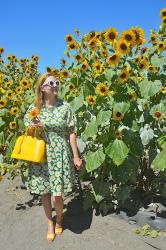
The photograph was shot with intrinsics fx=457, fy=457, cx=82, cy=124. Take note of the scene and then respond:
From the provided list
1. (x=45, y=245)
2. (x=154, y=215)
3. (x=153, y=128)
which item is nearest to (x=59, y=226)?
(x=45, y=245)

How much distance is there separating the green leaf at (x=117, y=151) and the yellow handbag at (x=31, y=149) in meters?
0.60

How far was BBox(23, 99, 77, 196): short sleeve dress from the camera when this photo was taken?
432cm

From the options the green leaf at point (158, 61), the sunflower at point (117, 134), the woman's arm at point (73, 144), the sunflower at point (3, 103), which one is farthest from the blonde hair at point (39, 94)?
the sunflower at point (3, 103)

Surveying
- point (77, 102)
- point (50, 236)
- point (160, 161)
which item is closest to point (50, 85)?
point (77, 102)

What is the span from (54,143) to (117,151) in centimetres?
62

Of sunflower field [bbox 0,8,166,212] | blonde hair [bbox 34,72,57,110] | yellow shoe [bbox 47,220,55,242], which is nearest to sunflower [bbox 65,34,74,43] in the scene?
sunflower field [bbox 0,8,166,212]

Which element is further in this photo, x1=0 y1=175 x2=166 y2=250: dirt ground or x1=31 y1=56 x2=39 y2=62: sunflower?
x1=31 y1=56 x2=39 y2=62: sunflower

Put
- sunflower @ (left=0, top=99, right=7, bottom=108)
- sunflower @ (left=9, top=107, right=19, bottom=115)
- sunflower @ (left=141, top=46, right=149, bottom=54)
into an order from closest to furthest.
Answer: sunflower @ (left=141, top=46, right=149, bottom=54) < sunflower @ (left=9, top=107, right=19, bottom=115) < sunflower @ (left=0, top=99, right=7, bottom=108)

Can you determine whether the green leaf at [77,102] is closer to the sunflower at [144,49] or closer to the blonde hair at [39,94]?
the blonde hair at [39,94]

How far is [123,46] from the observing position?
4016mm

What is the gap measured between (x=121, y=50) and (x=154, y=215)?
1686 millimetres

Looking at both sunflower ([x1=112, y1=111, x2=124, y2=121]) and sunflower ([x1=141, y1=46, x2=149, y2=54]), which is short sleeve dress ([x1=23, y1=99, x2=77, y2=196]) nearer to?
sunflower ([x1=112, y1=111, x2=124, y2=121])

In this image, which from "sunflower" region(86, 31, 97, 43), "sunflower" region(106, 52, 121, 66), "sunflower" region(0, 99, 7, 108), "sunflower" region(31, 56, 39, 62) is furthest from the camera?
"sunflower" region(31, 56, 39, 62)

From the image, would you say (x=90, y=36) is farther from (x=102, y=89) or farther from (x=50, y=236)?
(x=50, y=236)
